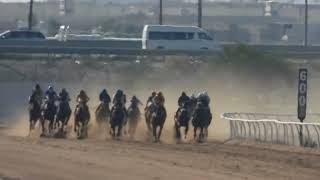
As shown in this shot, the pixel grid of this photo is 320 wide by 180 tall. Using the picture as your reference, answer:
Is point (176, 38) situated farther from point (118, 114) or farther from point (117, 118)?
point (117, 118)

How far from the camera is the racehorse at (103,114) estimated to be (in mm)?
35594

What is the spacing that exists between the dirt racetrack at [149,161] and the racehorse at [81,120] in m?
1.64

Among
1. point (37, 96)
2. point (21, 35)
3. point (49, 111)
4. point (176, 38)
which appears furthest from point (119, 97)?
point (21, 35)

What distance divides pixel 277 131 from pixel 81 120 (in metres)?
6.00

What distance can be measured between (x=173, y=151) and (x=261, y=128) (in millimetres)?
4561

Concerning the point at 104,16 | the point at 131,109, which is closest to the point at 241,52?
the point at 131,109

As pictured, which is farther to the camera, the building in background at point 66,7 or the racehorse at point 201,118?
the building in background at point 66,7

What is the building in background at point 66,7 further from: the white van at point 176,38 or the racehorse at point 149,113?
Answer: the racehorse at point 149,113

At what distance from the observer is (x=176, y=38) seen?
69938mm

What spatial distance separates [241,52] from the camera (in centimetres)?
6581

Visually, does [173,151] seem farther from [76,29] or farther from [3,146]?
[76,29]

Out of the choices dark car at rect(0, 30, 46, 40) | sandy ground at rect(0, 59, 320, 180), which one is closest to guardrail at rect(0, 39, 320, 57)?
dark car at rect(0, 30, 46, 40)

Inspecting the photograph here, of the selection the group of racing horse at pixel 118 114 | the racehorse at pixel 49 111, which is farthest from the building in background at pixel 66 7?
the racehorse at pixel 49 111

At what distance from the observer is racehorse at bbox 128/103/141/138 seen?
35.5m
